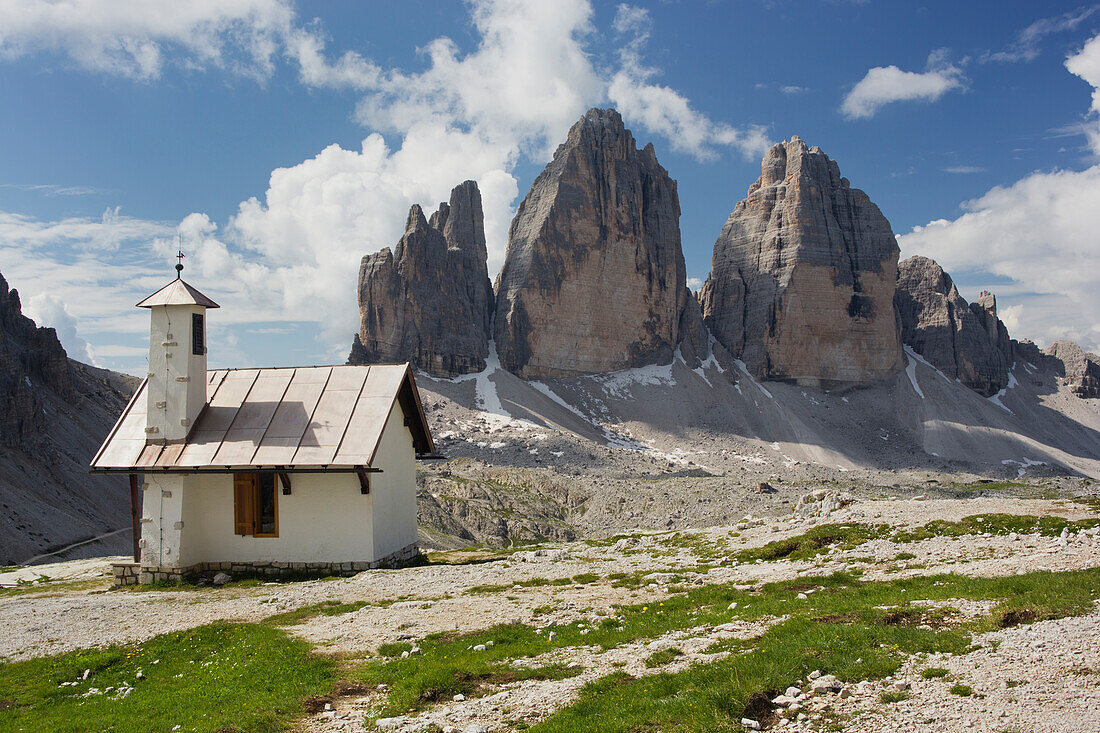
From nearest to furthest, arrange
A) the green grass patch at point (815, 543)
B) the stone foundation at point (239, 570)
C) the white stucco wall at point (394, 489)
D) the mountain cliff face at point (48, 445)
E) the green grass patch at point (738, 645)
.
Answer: the green grass patch at point (738, 645) < the green grass patch at point (815, 543) < the stone foundation at point (239, 570) < the white stucco wall at point (394, 489) < the mountain cliff face at point (48, 445)

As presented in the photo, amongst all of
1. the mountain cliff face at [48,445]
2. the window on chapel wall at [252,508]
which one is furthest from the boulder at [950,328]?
the window on chapel wall at [252,508]

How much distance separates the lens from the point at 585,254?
476 feet

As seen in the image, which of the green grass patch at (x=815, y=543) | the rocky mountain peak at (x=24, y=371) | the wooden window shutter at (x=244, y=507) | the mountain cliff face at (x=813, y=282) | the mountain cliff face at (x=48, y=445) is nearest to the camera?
the green grass patch at (x=815, y=543)

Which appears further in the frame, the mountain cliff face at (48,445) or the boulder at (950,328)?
the boulder at (950,328)

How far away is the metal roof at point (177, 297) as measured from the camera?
84.5 ft

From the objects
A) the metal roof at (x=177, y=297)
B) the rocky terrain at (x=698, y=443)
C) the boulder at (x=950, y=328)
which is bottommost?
the rocky terrain at (x=698, y=443)

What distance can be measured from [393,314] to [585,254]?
132 feet

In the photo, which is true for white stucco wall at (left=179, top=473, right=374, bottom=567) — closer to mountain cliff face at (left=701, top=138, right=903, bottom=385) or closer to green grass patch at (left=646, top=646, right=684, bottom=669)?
green grass patch at (left=646, top=646, right=684, bottom=669)

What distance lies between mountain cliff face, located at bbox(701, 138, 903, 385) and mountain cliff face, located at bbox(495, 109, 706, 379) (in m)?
14.6

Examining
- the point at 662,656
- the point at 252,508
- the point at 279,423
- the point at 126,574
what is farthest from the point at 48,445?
the point at 662,656

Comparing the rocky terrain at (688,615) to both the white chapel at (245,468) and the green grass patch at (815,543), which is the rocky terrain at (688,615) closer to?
the green grass patch at (815,543)

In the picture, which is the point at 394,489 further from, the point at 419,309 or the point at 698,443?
the point at 419,309

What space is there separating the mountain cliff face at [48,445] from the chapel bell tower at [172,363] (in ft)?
117

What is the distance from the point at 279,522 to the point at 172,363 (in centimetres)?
693
